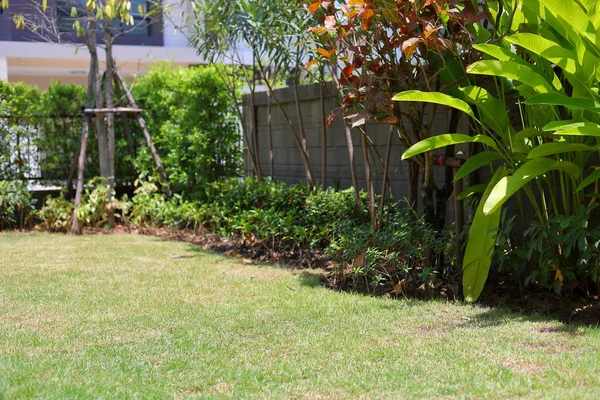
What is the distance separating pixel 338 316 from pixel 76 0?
14281mm

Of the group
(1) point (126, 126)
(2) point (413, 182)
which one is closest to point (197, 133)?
(1) point (126, 126)

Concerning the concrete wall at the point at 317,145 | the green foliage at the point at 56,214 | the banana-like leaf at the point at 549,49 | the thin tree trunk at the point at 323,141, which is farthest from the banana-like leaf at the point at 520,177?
the green foliage at the point at 56,214

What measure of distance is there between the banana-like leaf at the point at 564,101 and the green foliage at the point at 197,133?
21.1 ft

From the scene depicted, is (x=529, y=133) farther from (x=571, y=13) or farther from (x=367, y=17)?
(x=367, y=17)

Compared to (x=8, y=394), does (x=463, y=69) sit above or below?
above

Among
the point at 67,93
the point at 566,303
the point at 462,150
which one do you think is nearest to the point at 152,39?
the point at 67,93

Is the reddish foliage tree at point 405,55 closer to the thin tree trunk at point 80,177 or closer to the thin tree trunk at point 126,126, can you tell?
the thin tree trunk at point 80,177

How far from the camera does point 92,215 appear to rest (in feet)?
34.2

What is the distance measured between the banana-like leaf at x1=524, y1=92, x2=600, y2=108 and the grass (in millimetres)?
1436

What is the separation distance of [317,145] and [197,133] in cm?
221

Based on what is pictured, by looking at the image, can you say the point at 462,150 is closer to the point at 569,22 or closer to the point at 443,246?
the point at 443,246

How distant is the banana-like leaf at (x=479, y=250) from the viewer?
18.6 feet

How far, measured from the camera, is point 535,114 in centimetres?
568

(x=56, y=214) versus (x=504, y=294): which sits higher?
(x=56, y=214)
